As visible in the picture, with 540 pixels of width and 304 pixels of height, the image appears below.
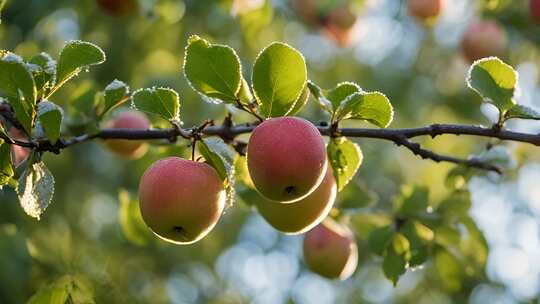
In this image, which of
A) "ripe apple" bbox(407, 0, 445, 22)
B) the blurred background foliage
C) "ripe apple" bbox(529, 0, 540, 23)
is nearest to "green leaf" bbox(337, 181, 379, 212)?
the blurred background foliage

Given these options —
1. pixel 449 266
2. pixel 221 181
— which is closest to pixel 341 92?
pixel 221 181

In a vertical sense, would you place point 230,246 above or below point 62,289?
below

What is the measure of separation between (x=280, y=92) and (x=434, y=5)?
196 centimetres

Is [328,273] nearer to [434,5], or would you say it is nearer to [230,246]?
[434,5]

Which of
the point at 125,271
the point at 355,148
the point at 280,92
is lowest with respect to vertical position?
the point at 125,271

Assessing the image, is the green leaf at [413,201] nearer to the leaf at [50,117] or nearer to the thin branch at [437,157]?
the thin branch at [437,157]

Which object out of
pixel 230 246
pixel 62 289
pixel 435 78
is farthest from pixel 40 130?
pixel 435 78

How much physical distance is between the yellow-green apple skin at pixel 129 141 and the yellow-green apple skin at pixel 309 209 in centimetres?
52

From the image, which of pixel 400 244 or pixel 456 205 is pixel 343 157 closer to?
pixel 400 244

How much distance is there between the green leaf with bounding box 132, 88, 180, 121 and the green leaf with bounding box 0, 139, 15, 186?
0.70 ft

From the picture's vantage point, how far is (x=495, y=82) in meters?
1.27

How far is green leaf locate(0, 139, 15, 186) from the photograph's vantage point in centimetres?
121

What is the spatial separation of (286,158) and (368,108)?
0.22 m

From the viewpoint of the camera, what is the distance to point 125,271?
340 cm
